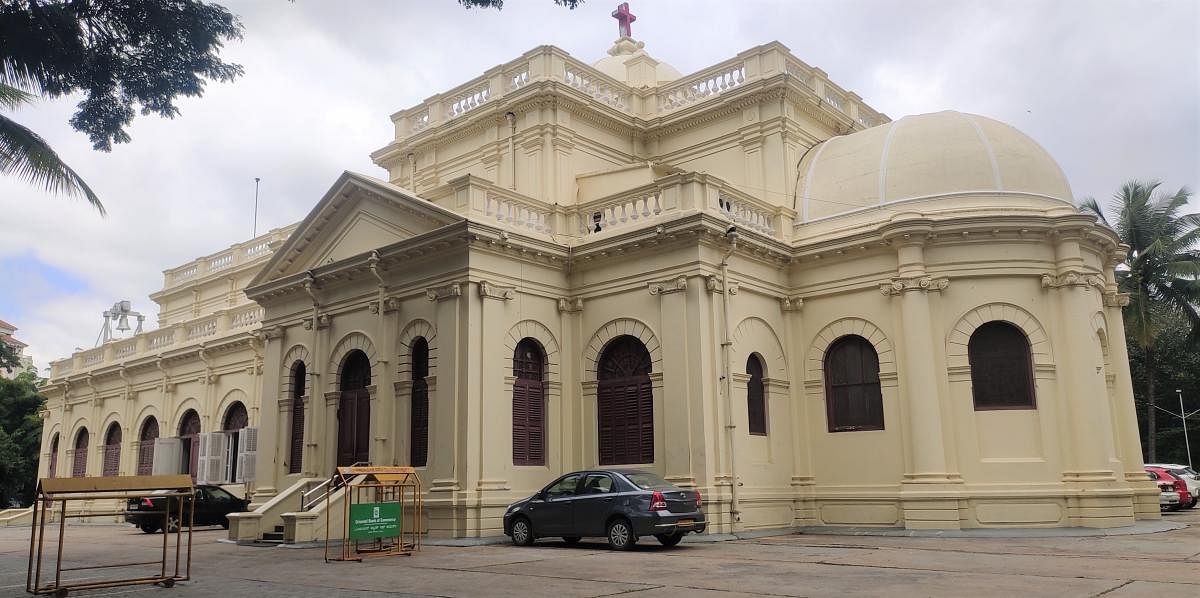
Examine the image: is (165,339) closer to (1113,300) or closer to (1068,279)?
(1068,279)

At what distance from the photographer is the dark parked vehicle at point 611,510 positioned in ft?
48.3

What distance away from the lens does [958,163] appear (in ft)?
66.2

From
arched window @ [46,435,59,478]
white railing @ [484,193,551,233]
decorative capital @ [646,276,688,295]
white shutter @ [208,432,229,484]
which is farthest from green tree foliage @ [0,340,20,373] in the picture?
decorative capital @ [646,276,688,295]

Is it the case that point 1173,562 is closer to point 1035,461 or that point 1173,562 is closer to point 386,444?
point 1035,461

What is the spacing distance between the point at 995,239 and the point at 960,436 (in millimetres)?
4027

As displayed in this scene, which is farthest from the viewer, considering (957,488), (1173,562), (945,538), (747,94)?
(747,94)

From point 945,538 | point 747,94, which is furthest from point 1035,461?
point 747,94

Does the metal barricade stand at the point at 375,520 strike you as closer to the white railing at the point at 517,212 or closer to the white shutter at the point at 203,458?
the white railing at the point at 517,212

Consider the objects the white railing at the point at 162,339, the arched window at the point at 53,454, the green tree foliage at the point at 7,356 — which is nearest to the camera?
the green tree foliage at the point at 7,356

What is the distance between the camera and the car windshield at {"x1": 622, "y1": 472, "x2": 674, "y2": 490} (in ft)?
49.8

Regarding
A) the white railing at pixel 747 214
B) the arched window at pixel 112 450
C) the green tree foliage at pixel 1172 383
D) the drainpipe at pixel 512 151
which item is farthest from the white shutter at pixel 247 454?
the green tree foliage at pixel 1172 383

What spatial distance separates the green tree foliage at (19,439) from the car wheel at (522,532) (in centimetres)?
3565

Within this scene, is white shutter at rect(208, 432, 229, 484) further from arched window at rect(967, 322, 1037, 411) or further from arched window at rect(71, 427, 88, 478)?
arched window at rect(967, 322, 1037, 411)

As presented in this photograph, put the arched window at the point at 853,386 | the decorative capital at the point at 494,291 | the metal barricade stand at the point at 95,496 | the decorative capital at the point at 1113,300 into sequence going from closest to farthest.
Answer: the metal barricade stand at the point at 95,496 → the decorative capital at the point at 494,291 → the arched window at the point at 853,386 → the decorative capital at the point at 1113,300
